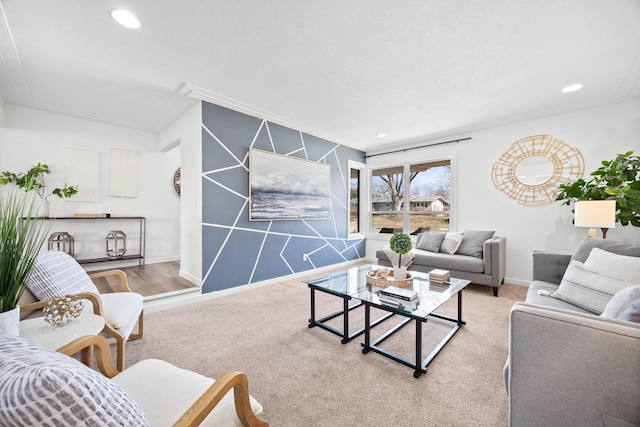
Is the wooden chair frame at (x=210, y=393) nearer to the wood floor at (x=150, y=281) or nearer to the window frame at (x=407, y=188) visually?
the wood floor at (x=150, y=281)

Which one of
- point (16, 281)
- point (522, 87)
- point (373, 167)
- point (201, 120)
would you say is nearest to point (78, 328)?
point (16, 281)

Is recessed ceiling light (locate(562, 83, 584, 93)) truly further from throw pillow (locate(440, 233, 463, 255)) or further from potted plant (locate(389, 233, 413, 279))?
potted plant (locate(389, 233, 413, 279))

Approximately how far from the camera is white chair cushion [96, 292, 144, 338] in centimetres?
171

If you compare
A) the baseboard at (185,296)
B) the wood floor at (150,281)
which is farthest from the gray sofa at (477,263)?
the wood floor at (150,281)

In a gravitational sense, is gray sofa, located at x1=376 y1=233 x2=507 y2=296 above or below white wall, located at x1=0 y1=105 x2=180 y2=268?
below

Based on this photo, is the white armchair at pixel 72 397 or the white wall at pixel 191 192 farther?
the white wall at pixel 191 192

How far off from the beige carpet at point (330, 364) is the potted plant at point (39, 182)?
249cm

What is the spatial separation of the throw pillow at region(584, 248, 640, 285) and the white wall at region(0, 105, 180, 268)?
566 centimetres

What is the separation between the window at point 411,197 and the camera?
15.6ft

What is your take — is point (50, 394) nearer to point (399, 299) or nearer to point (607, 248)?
point (399, 299)

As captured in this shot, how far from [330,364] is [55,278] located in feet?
6.52

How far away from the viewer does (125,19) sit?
1904mm

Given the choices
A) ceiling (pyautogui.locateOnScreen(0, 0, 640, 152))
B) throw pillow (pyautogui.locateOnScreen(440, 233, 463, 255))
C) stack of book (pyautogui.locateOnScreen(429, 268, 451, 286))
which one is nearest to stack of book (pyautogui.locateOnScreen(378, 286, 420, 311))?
stack of book (pyautogui.locateOnScreen(429, 268, 451, 286))

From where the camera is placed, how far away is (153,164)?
469 centimetres
